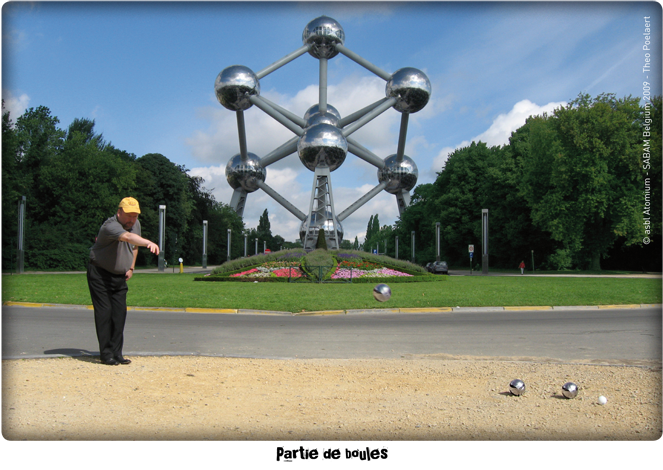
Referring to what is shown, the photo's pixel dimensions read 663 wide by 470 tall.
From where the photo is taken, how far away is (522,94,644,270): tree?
3666 cm

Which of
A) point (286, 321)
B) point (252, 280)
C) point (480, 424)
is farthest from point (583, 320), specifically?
point (252, 280)

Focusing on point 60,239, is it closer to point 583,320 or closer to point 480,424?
point 583,320

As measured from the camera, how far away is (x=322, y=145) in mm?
36125

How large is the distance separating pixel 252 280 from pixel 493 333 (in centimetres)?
1727

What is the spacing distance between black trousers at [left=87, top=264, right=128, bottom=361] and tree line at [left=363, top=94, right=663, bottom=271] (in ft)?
95.1

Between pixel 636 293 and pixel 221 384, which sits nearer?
pixel 221 384

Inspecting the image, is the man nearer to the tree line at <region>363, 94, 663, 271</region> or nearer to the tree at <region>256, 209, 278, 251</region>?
the tree line at <region>363, 94, 663, 271</region>

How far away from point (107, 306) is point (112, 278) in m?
0.33

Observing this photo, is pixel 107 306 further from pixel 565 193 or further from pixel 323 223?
pixel 565 193

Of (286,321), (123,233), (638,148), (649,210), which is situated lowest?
(286,321)

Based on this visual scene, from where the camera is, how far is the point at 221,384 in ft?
16.3

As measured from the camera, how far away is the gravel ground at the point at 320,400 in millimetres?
3586

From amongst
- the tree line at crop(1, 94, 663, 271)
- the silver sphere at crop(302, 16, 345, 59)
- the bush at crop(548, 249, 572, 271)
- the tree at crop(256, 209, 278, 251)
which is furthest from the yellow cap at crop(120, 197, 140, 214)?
the tree at crop(256, 209, 278, 251)

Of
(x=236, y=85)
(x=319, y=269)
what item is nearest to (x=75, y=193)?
(x=236, y=85)
